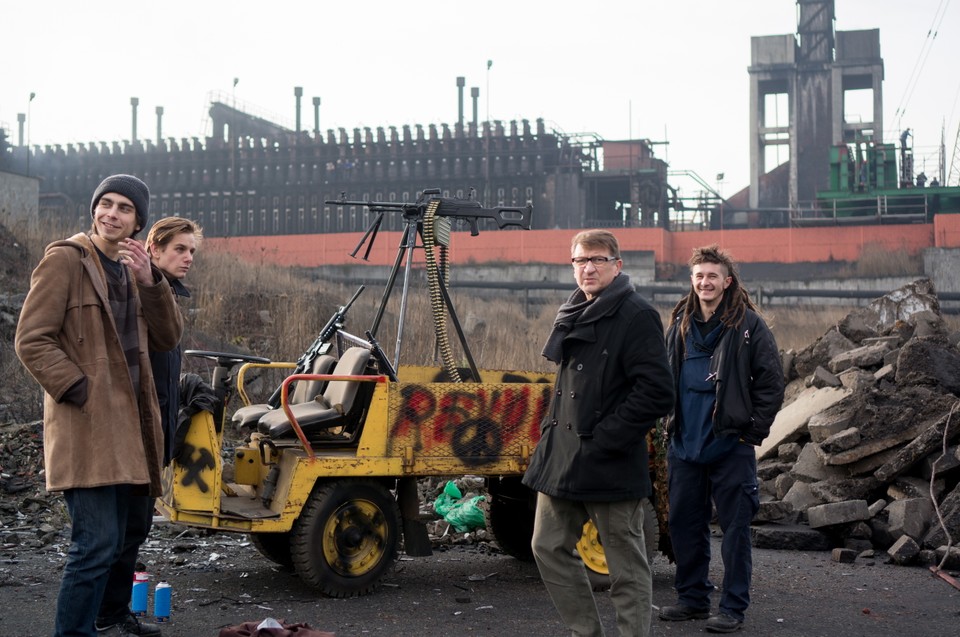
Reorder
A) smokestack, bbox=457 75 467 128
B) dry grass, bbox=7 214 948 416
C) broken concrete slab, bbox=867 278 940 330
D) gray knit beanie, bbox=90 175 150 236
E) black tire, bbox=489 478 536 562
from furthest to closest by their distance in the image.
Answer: smokestack, bbox=457 75 467 128, dry grass, bbox=7 214 948 416, broken concrete slab, bbox=867 278 940 330, black tire, bbox=489 478 536 562, gray knit beanie, bbox=90 175 150 236

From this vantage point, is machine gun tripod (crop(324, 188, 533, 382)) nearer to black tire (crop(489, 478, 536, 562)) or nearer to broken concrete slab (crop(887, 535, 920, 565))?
black tire (crop(489, 478, 536, 562))

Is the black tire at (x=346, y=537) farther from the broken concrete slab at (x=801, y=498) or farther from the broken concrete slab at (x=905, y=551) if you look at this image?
the broken concrete slab at (x=801, y=498)

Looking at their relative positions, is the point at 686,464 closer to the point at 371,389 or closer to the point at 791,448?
the point at 371,389

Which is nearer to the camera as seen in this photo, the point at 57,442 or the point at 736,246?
the point at 57,442

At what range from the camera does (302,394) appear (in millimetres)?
7504

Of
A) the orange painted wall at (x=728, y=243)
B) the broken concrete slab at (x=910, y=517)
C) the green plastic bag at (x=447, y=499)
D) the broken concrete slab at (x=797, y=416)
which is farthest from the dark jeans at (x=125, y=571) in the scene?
the orange painted wall at (x=728, y=243)

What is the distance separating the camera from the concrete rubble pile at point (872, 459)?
8180mm

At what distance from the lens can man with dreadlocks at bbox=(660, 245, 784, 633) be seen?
5770mm

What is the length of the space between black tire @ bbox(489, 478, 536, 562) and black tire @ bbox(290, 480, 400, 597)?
3.67 feet

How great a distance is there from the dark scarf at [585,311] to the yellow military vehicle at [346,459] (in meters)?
1.98

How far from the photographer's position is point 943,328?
11.9 m

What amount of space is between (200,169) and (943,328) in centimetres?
4711

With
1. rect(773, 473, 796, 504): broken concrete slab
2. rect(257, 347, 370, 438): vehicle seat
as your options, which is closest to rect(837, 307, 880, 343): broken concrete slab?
rect(773, 473, 796, 504): broken concrete slab

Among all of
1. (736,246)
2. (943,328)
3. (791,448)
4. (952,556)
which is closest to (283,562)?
(952,556)
